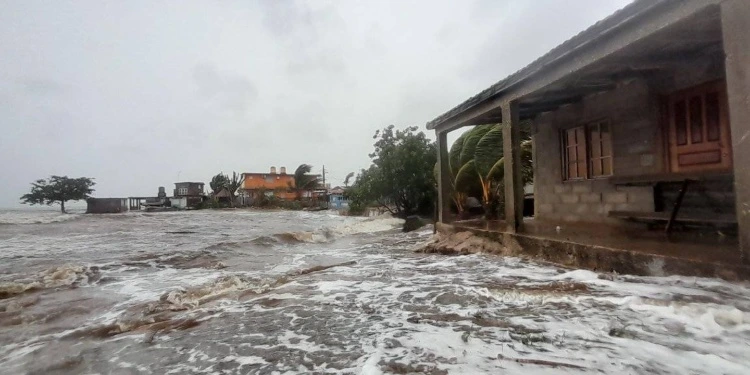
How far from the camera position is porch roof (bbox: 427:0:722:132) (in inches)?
140

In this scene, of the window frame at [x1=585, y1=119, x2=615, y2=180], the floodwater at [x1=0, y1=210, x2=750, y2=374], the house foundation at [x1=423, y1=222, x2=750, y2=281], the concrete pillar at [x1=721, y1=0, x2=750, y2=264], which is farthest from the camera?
the window frame at [x1=585, y1=119, x2=615, y2=180]

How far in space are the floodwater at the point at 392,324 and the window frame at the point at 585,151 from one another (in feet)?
8.66

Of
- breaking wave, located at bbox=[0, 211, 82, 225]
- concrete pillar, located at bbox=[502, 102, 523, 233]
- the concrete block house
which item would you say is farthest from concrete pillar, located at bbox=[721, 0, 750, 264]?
breaking wave, located at bbox=[0, 211, 82, 225]

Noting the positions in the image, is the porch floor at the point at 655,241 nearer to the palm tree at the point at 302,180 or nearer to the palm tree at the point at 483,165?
the palm tree at the point at 483,165

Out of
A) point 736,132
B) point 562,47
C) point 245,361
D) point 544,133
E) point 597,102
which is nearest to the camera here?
point 245,361

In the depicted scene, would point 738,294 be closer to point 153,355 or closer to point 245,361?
point 245,361

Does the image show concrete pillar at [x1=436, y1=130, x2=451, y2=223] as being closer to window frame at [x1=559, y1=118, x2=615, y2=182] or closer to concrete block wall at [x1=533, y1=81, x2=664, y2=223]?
concrete block wall at [x1=533, y1=81, x2=664, y2=223]

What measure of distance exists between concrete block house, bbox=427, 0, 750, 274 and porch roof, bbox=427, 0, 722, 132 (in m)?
0.01

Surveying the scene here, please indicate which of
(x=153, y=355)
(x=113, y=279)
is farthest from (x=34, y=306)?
(x=153, y=355)

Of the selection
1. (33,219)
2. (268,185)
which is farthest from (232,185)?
(33,219)

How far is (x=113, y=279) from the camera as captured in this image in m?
7.08

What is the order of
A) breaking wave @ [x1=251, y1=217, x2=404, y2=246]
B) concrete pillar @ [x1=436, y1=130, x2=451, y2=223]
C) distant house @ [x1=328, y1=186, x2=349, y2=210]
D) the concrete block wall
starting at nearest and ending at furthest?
the concrete block wall
concrete pillar @ [x1=436, y1=130, x2=451, y2=223]
breaking wave @ [x1=251, y1=217, x2=404, y2=246]
distant house @ [x1=328, y1=186, x2=349, y2=210]

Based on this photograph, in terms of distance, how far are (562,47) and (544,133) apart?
12.9 feet

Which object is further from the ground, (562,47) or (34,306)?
(562,47)
